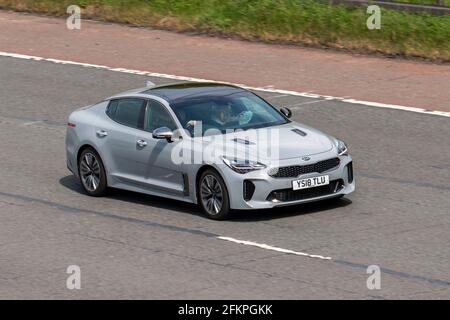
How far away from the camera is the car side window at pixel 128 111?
16.5 metres

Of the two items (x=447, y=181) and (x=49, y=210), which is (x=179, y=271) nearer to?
(x=49, y=210)

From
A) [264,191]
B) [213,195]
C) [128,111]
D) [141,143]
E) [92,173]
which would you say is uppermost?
[128,111]

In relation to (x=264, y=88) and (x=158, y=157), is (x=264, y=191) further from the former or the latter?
A: (x=264, y=88)

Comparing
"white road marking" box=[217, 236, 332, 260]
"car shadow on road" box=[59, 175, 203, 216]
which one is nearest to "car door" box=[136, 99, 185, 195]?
"car shadow on road" box=[59, 175, 203, 216]

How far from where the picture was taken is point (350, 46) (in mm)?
24828

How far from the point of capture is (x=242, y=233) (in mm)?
14648

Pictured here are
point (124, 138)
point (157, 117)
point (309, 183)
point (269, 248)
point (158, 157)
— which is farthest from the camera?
point (124, 138)

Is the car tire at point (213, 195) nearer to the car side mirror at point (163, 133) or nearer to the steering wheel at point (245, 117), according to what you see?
the car side mirror at point (163, 133)

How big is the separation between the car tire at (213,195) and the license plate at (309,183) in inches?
31.7

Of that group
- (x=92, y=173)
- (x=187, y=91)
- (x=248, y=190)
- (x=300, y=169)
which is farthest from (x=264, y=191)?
(x=92, y=173)

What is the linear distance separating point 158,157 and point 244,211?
49.3 inches
